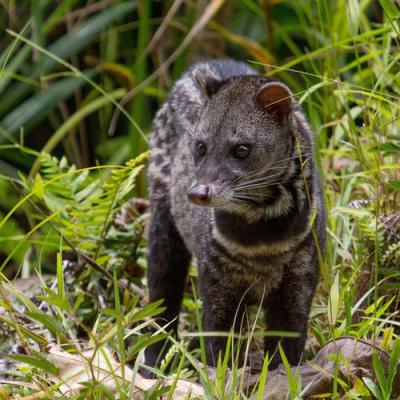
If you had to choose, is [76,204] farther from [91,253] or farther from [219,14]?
[219,14]

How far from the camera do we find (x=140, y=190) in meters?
6.68

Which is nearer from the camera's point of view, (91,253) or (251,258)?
(251,258)

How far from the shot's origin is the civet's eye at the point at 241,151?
356cm

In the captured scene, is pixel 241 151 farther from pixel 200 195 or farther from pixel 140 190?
pixel 140 190

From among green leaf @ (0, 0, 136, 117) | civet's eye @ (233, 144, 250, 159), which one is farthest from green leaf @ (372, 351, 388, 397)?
green leaf @ (0, 0, 136, 117)

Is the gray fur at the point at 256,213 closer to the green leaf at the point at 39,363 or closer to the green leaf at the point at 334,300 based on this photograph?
the green leaf at the point at 334,300

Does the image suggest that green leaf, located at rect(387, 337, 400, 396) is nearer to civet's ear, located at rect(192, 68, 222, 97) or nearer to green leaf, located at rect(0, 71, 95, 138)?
civet's ear, located at rect(192, 68, 222, 97)

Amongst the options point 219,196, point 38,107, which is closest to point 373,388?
point 219,196

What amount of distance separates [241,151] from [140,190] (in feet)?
10.4

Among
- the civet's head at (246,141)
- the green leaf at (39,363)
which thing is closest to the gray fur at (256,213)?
the civet's head at (246,141)

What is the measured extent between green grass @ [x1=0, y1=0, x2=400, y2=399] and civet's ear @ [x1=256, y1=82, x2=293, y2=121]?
0.14 m

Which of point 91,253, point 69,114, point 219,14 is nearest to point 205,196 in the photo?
point 91,253

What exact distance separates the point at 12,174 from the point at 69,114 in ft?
3.67

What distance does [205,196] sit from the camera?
3.32 metres
